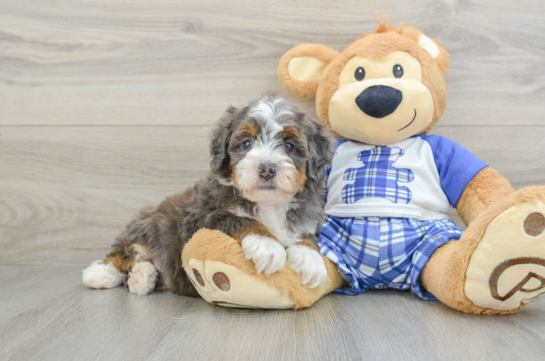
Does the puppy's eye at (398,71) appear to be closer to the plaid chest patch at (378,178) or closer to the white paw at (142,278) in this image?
the plaid chest patch at (378,178)

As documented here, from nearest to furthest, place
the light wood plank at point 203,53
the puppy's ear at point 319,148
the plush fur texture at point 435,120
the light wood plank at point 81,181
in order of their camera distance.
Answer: the plush fur texture at point 435,120
the puppy's ear at point 319,148
the light wood plank at point 203,53
the light wood plank at point 81,181

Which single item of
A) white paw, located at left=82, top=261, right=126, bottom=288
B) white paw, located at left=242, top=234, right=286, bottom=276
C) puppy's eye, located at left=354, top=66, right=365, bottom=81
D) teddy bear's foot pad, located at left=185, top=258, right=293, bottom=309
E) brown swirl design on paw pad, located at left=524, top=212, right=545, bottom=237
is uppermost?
puppy's eye, located at left=354, top=66, right=365, bottom=81

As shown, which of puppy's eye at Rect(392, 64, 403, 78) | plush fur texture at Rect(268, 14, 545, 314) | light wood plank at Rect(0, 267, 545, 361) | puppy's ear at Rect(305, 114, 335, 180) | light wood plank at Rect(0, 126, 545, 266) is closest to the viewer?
light wood plank at Rect(0, 267, 545, 361)

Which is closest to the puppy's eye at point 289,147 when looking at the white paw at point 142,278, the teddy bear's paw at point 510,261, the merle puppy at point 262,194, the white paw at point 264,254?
the merle puppy at point 262,194

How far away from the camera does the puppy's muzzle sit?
1.49 meters

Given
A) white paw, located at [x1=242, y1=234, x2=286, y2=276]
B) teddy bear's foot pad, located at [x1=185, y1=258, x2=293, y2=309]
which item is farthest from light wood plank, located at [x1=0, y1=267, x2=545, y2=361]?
white paw, located at [x1=242, y1=234, x2=286, y2=276]

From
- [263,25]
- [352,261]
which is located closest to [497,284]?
[352,261]

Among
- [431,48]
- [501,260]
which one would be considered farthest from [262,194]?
[431,48]

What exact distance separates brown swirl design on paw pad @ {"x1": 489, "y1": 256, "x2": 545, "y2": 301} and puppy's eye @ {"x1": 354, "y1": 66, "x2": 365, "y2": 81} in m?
1.00

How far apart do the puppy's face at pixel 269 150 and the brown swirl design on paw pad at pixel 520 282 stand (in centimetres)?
73

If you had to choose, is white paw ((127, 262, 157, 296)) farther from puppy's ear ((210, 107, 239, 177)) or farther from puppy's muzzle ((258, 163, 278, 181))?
puppy's muzzle ((258, 163, 278, 181))

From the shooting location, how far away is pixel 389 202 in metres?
1.85

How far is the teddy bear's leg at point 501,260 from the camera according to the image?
53.0 inches

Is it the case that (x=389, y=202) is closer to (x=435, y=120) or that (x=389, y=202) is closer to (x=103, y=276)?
(x=435, y=120)
